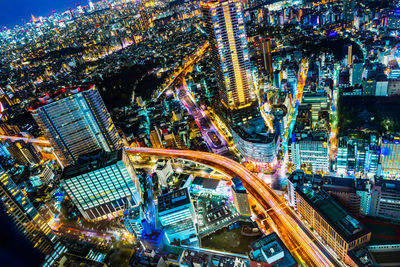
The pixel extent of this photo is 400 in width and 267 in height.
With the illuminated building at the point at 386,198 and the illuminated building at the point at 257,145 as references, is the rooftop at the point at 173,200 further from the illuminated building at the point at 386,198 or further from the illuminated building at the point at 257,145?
the illuminated building at the point at 386,198

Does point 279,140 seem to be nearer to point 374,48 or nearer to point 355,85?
point 355,85

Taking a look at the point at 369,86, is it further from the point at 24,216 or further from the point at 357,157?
the point at 24,216

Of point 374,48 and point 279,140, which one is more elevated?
point 374,48

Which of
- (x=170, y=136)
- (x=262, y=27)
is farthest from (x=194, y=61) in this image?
(x=170, y=136)

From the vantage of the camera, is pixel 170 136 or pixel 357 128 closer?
pixel 357 128

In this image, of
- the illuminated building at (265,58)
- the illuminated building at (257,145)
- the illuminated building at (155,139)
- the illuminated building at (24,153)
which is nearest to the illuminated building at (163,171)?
the illuminated building at (155,139)

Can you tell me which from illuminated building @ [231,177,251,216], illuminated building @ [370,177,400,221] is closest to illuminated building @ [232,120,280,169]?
illuminated building @ [231,177,251,216]

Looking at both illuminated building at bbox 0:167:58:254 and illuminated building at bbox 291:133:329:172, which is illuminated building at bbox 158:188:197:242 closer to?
illuminated building at bbox 0:167:58:254
